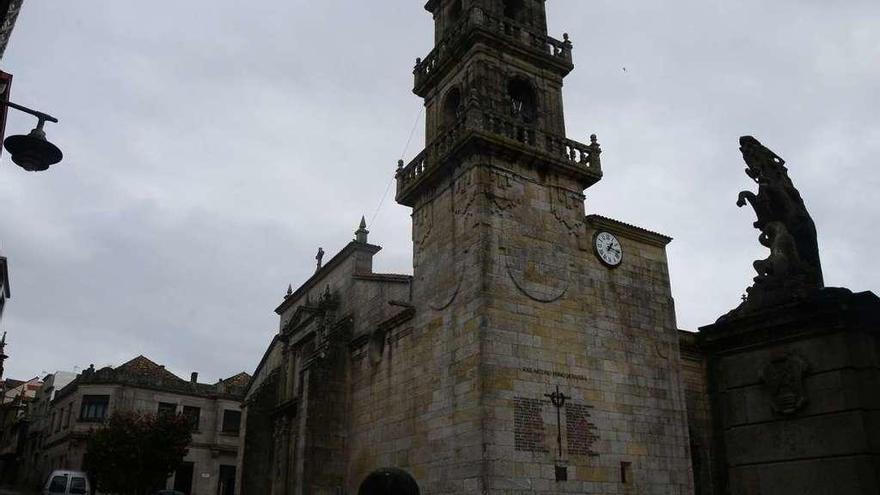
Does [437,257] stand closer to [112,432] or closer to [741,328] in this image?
[741,328]

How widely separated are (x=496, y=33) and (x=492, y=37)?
159 mm

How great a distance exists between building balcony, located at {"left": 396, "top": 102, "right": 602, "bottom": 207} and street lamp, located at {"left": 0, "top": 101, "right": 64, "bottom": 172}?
1078 cm

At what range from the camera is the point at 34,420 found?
155 ft

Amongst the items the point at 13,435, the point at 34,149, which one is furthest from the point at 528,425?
the point at 13,435

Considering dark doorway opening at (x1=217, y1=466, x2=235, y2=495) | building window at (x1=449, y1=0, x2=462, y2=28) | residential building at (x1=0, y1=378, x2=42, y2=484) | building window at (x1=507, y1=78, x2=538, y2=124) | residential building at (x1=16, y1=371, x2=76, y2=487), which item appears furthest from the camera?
residential building at (x1=0, y1=378, x2=42, y2=484)

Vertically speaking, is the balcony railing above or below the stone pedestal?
above

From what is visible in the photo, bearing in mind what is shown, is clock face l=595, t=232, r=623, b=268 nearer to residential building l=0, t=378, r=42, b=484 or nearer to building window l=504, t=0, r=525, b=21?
building window l=504, t=0, r=525, b=21

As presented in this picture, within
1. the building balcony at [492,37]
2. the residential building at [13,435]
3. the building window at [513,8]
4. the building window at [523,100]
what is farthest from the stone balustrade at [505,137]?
the residential building at [13,435]

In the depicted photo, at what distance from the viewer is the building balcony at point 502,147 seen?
684 inches

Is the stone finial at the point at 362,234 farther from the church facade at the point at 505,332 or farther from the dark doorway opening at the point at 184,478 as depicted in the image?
the dark doorway opening at the point at 184,478

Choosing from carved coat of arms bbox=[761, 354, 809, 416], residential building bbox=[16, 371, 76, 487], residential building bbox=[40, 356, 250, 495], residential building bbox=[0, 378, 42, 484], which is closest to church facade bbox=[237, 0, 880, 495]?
carved coat of arms bbox=[761, 354, 809, 416]

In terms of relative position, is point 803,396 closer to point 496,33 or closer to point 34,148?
point 34,148

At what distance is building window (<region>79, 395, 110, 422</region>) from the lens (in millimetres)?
36812

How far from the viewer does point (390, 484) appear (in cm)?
1541
